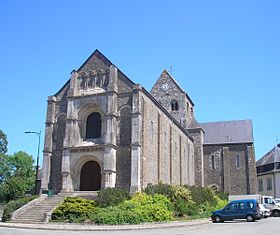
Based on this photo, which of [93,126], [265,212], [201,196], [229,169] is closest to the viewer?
[265,212]

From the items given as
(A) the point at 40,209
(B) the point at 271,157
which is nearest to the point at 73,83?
(A) the point at 40,209

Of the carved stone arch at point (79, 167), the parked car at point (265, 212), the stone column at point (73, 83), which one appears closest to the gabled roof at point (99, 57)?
the stone column at point (73, 83)

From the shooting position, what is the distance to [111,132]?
27.2m

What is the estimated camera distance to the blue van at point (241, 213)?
2238cm

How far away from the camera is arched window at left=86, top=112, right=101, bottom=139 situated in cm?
2929

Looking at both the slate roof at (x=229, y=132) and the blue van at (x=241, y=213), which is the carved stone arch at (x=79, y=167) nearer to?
the blue van at (x=241, y=213)

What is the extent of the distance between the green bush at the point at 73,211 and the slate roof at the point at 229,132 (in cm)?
2933

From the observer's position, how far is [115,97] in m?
28.3

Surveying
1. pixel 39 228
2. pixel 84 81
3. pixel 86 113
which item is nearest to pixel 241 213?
pixel 39 228

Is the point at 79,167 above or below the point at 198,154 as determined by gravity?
below

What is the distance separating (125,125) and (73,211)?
8.63 metres

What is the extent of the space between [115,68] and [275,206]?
18.5 metres

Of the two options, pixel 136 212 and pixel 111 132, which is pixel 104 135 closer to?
pixel 111 132

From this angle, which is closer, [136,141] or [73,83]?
[136,141]
